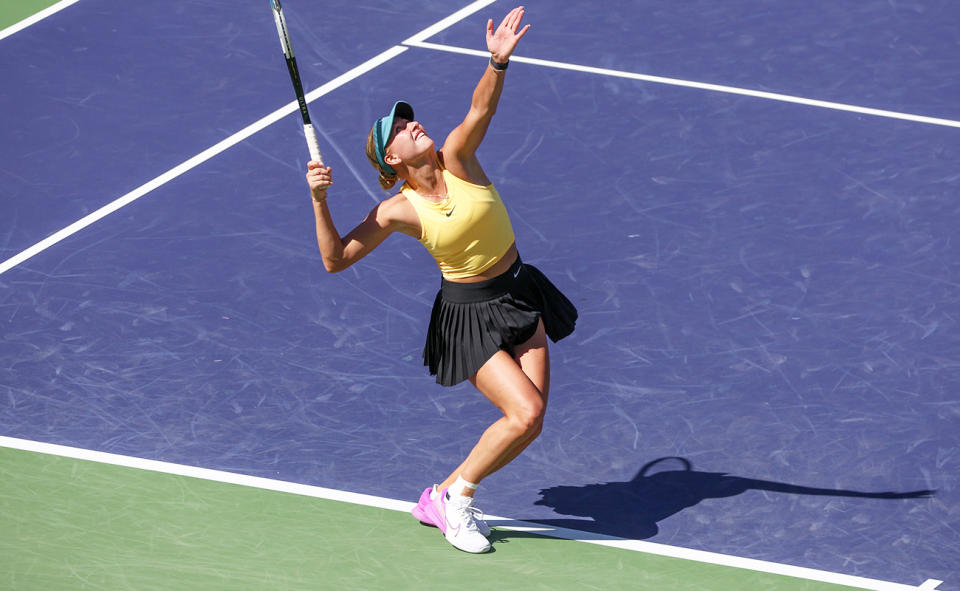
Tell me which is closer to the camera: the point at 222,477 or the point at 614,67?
the point at 222,477

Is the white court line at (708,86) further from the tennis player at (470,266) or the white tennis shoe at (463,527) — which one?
the white tennis shoe at (463,527)

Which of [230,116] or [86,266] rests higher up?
[230,116]

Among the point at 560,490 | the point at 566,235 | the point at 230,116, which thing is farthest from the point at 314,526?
the point at 230,116

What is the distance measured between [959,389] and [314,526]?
3.68 m

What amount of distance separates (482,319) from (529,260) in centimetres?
284

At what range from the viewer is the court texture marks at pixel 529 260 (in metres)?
8.07

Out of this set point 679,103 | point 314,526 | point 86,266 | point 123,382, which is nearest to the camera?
point 314,526

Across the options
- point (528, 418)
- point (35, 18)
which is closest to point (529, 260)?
point (528, 418)

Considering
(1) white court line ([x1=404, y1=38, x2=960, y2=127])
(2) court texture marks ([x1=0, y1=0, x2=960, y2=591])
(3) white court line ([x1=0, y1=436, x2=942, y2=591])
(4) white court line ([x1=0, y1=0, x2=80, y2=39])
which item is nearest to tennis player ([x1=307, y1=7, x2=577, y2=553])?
(3) white court line ([x1=0, y1=436, x2=942, y2=591])

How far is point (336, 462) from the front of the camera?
28.7 ft

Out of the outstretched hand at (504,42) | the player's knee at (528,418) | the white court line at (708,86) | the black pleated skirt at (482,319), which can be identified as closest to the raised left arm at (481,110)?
the outstretched hand at (504,42)

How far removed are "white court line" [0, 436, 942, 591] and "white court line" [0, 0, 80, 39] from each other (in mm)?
6031

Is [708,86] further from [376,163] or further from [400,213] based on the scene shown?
[400,213]

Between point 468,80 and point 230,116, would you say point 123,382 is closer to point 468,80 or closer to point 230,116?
point 230,116
